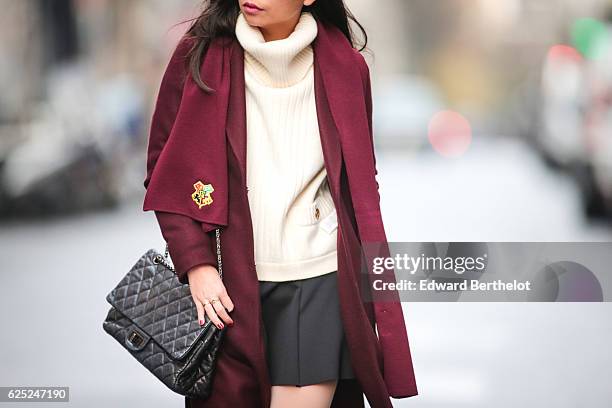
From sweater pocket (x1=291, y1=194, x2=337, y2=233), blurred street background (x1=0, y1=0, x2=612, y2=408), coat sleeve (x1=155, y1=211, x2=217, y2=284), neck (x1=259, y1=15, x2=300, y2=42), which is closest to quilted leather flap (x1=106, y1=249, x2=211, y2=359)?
coat sleeve (x1=155, y1=211, x2=217, y2=284)

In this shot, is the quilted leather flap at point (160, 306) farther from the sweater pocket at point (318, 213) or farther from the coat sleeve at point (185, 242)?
the sweater pocket at point (318, 213)

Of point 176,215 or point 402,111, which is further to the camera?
point 402,111

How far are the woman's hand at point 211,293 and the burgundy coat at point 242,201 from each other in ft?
0.10

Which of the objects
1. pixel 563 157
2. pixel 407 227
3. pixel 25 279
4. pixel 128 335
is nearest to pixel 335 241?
pixel 128 335

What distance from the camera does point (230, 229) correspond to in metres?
3.04

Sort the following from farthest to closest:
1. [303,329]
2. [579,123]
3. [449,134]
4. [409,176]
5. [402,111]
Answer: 1. [449,134]
2. [402,111]
3. [409,176]
4. [579,123]
5. [303,329]

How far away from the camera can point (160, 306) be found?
3109mm

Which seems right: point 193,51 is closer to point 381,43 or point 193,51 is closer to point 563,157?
point 563,157

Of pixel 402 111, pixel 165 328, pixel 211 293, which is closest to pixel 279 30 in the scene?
pixel 211 293

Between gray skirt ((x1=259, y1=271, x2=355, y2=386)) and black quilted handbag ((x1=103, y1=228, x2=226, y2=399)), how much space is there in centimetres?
15

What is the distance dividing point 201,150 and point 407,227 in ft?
25.0

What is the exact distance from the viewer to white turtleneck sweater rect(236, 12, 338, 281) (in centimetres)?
304

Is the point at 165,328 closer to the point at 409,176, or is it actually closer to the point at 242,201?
the point at 242,201

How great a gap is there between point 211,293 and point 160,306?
0.18 metres
